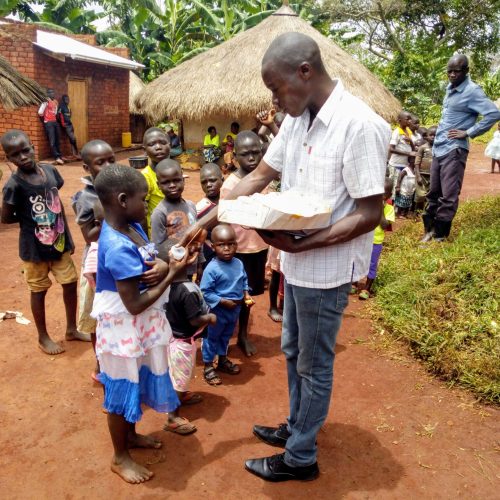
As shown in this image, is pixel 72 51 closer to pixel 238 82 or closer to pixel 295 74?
pixel 238 82

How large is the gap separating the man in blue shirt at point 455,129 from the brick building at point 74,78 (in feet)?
29.0

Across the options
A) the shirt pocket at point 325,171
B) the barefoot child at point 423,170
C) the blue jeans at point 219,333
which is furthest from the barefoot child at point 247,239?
the barefoot child at point 423,170

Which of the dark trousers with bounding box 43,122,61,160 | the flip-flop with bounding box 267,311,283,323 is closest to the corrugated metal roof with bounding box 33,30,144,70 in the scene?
the dark trousers with bounding box 43,122,61,160

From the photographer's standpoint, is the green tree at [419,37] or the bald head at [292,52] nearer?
the bald head at [292,52]

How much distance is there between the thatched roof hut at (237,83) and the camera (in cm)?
1145

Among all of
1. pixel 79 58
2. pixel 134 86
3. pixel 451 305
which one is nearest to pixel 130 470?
pixel 451 305

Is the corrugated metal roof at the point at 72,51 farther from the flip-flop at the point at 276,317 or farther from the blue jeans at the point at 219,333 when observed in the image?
the blue jeans at the point at 219,333

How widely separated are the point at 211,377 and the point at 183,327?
61 centimetres

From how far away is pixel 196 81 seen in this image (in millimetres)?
12031

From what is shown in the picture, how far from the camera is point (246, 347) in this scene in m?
3.61

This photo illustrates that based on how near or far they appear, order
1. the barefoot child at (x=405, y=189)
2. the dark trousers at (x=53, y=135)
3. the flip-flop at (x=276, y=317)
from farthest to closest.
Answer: the dark trousers at (x=53, y=135)
the barefoot child at (x=405, y=189)
the flip-flop at (x=276, y=317)

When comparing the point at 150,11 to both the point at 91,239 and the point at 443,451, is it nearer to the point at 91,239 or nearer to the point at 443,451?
the point at 91,239

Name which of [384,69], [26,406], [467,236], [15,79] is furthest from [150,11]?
[26,406]

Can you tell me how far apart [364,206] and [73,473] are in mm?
1906
